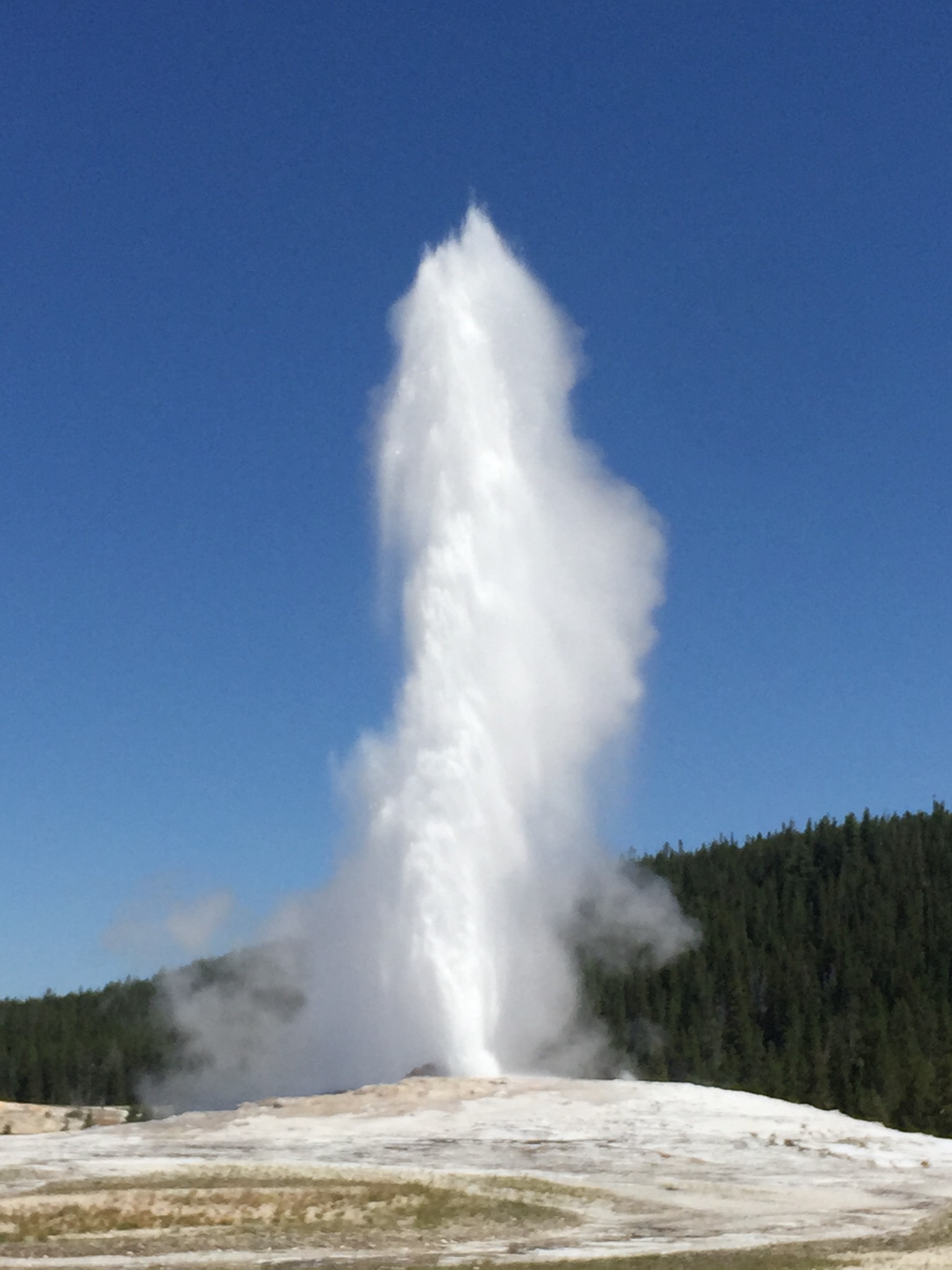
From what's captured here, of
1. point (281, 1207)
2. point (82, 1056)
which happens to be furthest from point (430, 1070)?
point (82, 1056)

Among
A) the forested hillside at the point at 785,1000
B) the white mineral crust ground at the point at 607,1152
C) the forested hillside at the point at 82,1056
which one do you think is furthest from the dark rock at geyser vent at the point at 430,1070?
the forested hillside at the point at 82,1056

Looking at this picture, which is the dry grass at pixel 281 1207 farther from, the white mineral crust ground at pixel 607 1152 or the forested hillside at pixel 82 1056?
the forested hillside at pixel 82 1056

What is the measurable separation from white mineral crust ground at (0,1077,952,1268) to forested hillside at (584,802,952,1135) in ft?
133

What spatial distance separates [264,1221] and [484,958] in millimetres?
31014

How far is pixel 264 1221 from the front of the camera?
93.2 ft

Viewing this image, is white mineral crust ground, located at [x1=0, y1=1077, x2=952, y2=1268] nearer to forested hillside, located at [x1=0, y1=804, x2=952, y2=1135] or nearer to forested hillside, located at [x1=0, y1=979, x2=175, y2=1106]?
forested hillside, located at [x1=0, y1=804, x2=952, y2=1135]

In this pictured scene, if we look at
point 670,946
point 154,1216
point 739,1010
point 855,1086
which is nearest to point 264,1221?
point 154,1216

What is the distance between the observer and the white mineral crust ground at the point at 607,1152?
100 feet

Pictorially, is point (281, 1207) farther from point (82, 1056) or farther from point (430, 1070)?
point (82, 1056)

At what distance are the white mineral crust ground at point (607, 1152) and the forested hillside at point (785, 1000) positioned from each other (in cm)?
3995

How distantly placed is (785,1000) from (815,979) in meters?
3.35

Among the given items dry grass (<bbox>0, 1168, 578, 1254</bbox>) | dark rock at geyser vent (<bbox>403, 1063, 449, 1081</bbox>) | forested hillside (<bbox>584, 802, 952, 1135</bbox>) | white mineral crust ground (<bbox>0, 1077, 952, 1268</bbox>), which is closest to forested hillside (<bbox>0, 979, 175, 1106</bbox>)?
forested hillside (<bbox>584, 802, 952, 1135</bbox>)

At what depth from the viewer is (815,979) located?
374 ft

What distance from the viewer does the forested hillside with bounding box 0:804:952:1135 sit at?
305 ft
